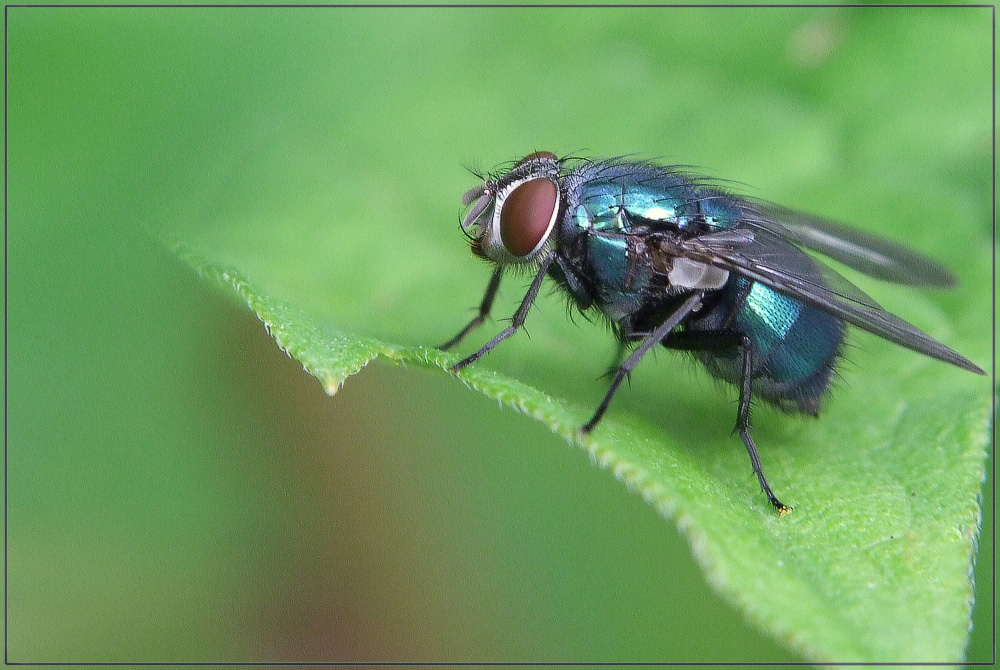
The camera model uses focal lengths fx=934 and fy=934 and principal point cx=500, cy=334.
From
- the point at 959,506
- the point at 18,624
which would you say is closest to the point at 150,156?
the point at 18,624

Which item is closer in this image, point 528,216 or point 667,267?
point 528,216

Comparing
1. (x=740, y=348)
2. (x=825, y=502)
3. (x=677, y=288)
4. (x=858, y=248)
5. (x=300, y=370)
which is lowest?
(x=300, y=370)

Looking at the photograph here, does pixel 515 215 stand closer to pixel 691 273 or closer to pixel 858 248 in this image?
pixel 691 273

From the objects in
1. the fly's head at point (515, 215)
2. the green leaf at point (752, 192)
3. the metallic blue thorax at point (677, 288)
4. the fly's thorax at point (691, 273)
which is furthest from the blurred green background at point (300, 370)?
the fly's thorax at point (691, 273)

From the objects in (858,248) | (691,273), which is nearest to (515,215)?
(691,273)

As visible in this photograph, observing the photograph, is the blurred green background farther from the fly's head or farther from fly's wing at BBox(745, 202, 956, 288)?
the fly's head

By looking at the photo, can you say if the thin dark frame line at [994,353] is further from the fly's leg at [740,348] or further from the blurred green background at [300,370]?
the fly's leg at [740,348]

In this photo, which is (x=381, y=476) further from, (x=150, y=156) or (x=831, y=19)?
(x=831, y=19)
